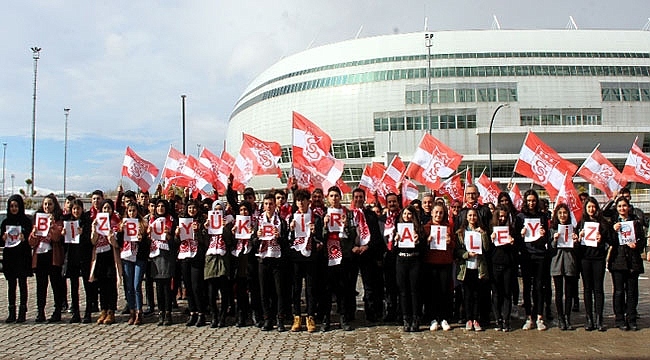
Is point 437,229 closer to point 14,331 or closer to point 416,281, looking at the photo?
point 416,281

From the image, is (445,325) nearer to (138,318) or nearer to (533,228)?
(533,228)

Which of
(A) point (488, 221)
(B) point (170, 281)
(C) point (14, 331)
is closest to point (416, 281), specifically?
(A) point (488, 221)

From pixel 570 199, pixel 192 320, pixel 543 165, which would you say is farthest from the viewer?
pixel 543 165

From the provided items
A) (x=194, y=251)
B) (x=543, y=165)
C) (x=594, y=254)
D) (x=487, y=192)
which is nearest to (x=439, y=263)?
(x=594, y=254)

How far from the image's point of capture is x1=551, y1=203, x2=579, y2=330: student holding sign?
358 inches

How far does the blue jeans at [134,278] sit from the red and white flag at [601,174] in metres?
9.99

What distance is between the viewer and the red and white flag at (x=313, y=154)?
12.5 meters

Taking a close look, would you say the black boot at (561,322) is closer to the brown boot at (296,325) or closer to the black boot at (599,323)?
the black boot at (599,323)

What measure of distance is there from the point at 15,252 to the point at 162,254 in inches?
101

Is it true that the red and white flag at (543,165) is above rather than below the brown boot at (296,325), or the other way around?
above

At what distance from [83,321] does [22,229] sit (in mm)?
1841

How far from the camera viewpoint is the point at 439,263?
9148mm

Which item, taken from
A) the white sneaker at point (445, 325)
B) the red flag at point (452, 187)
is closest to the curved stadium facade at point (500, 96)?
the red flag at point (452, 187)

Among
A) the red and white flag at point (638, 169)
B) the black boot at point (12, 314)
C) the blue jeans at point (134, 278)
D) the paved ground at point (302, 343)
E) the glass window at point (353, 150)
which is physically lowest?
the paved ground at point (302, 343)
